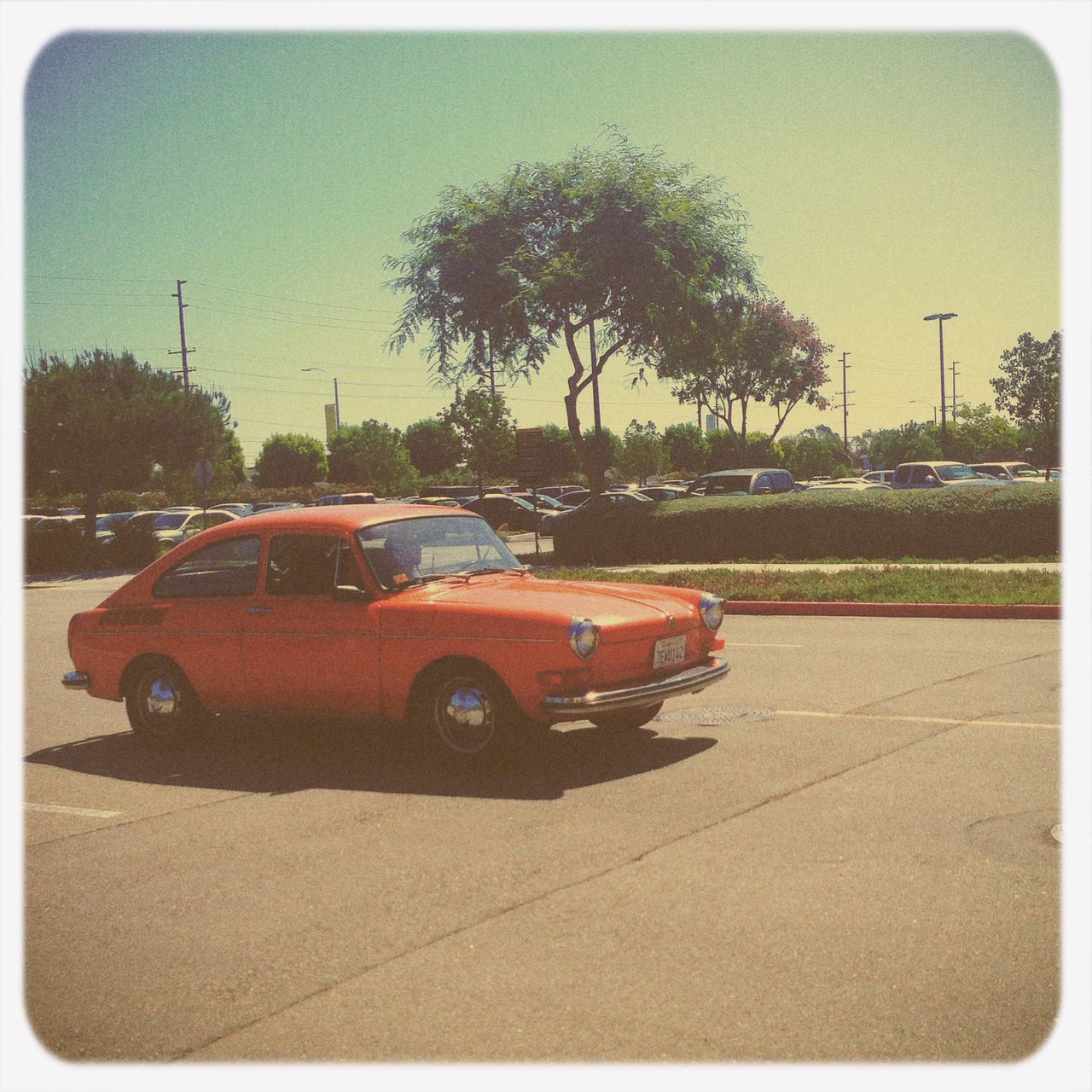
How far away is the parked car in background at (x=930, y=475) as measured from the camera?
32.5 m

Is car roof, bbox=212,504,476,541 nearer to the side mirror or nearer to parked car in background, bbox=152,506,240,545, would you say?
the side mirror

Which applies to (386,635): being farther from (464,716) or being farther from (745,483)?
(745,483)

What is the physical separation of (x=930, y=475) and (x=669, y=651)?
2679 cm

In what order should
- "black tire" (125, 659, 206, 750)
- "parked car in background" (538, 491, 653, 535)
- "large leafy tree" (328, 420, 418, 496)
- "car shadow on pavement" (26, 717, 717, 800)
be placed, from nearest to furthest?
"car shadow on pavement" (26, 717, 717, 800)
"black tire" (125, 659, 206, 750)
"parked car in background" (538, 491, 653, 535)
"large leafy tree" (328, 420, 418, 496)

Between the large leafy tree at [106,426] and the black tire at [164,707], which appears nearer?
the black tire at [164,707]

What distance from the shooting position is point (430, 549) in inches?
322

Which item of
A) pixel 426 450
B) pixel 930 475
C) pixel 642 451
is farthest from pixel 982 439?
pixel 930 475

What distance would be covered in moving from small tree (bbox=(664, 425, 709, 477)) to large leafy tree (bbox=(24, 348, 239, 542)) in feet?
223

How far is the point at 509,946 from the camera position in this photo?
4.54 meters

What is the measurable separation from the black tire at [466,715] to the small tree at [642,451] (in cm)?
9342

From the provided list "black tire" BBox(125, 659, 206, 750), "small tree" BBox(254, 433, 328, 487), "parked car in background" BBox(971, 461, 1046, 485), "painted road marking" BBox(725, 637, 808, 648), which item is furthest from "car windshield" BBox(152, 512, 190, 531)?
"small tree" BBox(254, 433, 328, 487)

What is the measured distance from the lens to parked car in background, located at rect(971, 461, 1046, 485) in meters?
37.9

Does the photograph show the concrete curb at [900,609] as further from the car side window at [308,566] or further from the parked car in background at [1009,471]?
the parked car in background at [1009,471]

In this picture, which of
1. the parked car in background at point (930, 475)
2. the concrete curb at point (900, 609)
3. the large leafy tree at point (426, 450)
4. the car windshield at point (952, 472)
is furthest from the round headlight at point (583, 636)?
the large leafy tree at point (426, 450)
